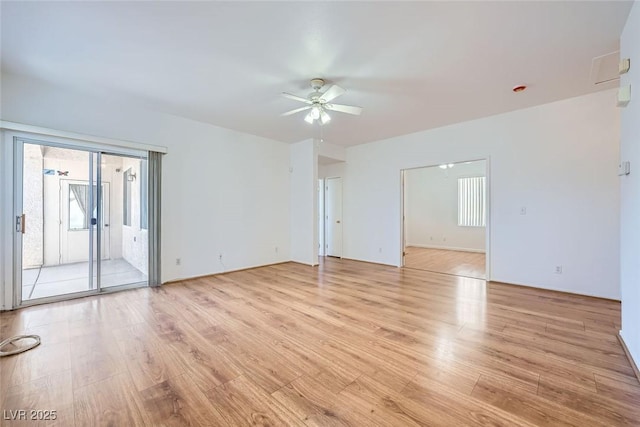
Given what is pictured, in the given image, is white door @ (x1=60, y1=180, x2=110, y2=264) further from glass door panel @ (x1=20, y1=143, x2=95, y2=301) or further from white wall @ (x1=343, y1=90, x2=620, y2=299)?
white wall @ (x1=343, y1=90, x2=620, y2=299)

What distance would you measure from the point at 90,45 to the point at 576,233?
6.47m

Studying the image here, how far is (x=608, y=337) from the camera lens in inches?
95.2

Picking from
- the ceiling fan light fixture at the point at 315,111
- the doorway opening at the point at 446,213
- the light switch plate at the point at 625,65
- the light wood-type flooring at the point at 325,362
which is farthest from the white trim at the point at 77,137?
the doorway opening at the point at 446,213

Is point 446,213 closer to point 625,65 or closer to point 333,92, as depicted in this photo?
point 625,65

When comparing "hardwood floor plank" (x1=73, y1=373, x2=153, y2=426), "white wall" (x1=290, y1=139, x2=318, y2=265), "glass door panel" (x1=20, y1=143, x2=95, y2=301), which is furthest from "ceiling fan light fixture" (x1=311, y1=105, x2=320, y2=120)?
"glass door panel" (x1=20, y1=143, x2=95, y2=301)

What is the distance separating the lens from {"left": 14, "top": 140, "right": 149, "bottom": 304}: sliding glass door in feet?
11.0

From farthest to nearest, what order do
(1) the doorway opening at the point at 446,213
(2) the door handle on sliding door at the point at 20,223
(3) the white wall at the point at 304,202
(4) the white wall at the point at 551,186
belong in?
(1) the doorway opening at the point at 446,213 → (3) the white wall at the point at 304,202 → (4) the white wall at the point at 551,186 → (2) the door handle on sliding door at the point at 20,223

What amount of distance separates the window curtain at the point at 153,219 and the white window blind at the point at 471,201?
26.5 feet

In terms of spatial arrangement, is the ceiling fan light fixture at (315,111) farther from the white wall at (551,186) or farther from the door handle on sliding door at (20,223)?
the door handle on sliding door at (20,223)

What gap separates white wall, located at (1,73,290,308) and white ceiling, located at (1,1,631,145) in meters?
0.32

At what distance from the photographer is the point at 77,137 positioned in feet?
11.5

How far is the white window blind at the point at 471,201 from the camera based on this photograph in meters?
7.70

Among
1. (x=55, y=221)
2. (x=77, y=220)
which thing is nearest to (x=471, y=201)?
(x=77, y=220)

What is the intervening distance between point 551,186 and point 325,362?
430 centimetres
